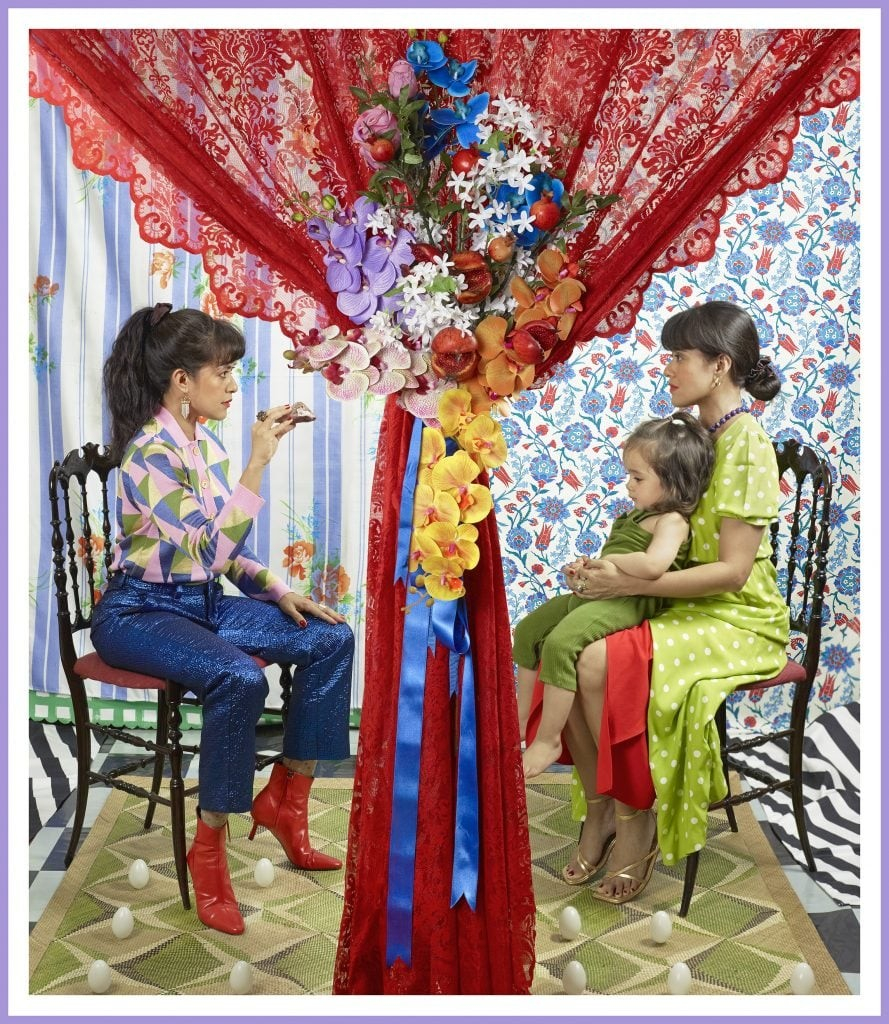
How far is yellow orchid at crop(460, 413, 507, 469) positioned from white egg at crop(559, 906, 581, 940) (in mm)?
1102

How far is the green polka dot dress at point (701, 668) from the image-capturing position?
2861mm

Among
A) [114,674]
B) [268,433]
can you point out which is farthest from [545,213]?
[114,674]

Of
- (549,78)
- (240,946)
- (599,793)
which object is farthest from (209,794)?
(549,78)

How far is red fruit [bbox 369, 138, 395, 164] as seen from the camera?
225cm

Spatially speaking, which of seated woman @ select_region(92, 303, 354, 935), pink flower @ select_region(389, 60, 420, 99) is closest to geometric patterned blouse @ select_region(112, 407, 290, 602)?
seated woman @ select_region(92, 303, 354, 935)

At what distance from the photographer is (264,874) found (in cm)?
304

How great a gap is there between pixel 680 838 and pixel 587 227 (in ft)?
4.62

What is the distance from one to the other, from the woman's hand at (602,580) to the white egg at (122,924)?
126 cm

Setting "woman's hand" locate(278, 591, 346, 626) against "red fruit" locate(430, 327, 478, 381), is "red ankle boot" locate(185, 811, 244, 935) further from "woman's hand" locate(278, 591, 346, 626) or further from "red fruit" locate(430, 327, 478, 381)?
"red fruit" locate(430, 327, 478, 381)

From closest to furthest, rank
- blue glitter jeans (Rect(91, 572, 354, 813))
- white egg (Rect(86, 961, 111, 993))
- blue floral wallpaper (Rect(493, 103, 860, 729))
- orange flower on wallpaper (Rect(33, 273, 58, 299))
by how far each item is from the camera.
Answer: white egg (Rect(86, 961, 111, 993)), blue glitter jeans (Rect(91, 572, 354, 813)), blue floral wallpaper (Rect(493, 103, 860, 729)), orange flower on wallpaper (Rect(33, 273, 58, 299))

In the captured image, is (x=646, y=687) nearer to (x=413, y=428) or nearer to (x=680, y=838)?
(x=680, y=838)

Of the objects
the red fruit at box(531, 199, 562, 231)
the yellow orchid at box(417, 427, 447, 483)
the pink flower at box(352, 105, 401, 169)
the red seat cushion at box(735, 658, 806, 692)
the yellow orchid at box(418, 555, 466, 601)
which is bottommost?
the red seat cushion at box(735, 658, 806, 692)

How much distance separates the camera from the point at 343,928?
2.50 meters

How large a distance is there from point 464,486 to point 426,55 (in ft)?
2.57
